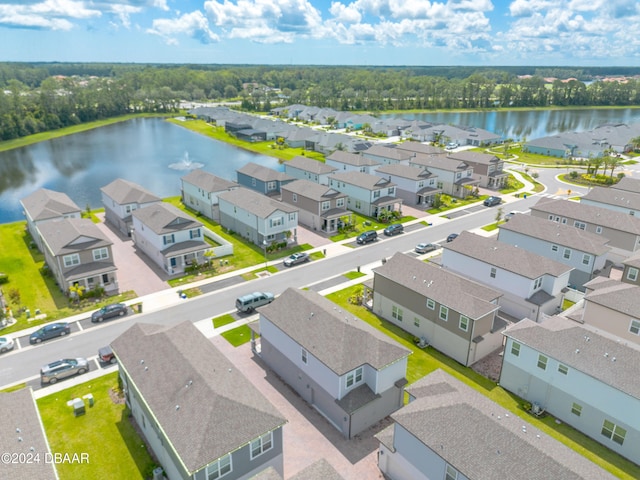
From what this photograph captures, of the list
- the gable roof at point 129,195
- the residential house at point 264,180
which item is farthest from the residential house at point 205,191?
the gable roof at point 129,195

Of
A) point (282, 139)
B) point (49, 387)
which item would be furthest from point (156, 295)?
point (282, 139)

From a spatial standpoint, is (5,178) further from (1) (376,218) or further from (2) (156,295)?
(1) (376,218)

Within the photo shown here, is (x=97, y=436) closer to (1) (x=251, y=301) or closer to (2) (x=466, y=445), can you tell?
(1) (x=251, y=301)

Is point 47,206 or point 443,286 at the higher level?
point 47,206

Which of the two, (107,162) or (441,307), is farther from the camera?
(107,162)

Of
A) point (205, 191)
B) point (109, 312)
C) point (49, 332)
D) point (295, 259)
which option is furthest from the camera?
point (205, 191)

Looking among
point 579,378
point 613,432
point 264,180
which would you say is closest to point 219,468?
point 579,378
